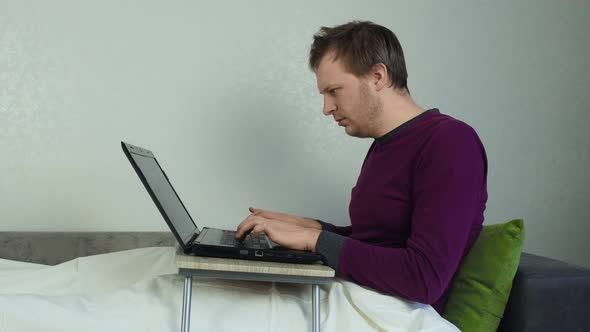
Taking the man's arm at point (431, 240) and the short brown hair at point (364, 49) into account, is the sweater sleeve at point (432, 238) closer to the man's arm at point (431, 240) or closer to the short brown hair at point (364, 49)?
the man's arm at point (431, 240)

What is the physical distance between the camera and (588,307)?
1.27m

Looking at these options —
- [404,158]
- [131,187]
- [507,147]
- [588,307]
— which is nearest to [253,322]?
[404,158]

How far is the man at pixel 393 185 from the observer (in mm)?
1157

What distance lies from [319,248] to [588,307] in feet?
1.96

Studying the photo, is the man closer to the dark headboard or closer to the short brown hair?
the short brown hair

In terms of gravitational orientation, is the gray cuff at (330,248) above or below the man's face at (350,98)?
below

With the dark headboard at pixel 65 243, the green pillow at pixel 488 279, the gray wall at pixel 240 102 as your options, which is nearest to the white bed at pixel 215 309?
the green pillow at pixel 488 279

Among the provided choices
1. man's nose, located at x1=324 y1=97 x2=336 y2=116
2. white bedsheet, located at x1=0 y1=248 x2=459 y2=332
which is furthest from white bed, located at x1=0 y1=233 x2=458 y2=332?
man's nose, located at x1=324 y1=97 x2=336 y2=116

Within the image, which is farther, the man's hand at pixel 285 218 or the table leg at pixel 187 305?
the man's hand at pixel 285 218

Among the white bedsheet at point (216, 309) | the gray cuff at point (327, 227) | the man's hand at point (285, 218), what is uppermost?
the man's hand at point (285, 218)

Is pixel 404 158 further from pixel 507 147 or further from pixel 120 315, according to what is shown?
pixel 507 147

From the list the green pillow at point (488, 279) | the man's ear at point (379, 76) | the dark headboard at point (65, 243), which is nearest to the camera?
the green pillow at point (488, 279)

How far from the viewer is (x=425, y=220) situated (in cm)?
116

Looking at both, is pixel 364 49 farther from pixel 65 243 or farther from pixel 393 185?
pixel 65 243
